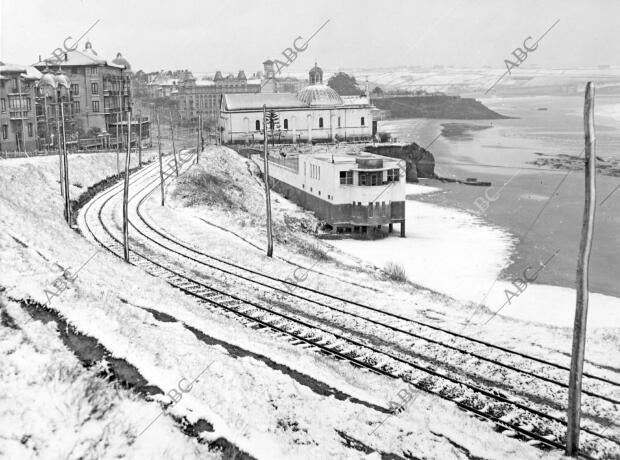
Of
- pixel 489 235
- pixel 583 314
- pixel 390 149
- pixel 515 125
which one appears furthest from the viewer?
pixel 515 125

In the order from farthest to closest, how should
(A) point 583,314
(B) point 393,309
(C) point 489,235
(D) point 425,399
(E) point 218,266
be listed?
(C) point 489,235 → (E) point 218,266 → (B) point 393,309 → (D) point 425,399 → (A) point 583,314

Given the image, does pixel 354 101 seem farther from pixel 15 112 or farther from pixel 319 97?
pixel 15 112

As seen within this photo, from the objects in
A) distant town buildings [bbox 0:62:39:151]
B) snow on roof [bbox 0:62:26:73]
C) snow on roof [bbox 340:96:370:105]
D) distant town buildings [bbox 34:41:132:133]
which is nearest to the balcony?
distant town buildings [bbox 0:62:39:151]

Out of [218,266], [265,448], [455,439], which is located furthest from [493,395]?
[218,266]

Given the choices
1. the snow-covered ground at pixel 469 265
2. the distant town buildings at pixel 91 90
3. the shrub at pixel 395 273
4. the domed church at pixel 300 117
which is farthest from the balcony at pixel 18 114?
the shrub at pixel 395 273

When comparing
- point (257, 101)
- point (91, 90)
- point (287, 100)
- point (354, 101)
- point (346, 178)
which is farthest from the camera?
point (354, 101)

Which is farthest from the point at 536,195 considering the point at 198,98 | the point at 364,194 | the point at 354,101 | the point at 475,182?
the point at 198,98

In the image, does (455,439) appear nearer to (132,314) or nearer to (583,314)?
(583,314)
